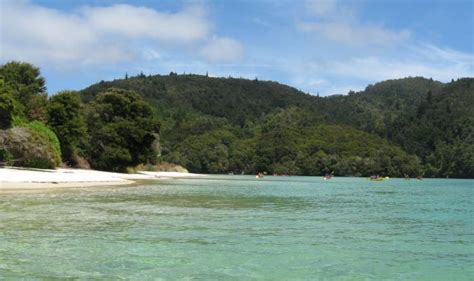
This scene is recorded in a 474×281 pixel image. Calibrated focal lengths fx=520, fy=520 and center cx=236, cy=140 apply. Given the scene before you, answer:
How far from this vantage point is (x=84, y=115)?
70.1 m

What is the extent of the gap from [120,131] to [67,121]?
363 inches

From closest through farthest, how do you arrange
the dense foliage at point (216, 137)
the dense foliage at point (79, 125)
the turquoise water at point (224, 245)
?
the turquoise water at point (224, 245) < the dense foliage at point (79, 125) < the dense foliage at point (216, 137)

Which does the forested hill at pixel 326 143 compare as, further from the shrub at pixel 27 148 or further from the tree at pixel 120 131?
the shrub at pixel 27 148

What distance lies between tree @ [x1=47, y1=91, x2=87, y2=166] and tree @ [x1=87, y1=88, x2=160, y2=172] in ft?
16.4

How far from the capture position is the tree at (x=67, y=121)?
196ft

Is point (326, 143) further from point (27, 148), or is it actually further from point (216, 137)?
point (27, 148)

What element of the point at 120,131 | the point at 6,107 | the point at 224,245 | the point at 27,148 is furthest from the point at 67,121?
the point at 224,245

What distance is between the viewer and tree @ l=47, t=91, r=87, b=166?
196ft

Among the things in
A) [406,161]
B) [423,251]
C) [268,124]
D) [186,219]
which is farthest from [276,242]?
[268,124]

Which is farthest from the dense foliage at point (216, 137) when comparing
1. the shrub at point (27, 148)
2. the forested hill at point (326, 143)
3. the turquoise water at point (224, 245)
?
the turquoise water at point (224, 245)

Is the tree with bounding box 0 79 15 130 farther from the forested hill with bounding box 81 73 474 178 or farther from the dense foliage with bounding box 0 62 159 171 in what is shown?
the forested hill with bounding box 81 73 474 178

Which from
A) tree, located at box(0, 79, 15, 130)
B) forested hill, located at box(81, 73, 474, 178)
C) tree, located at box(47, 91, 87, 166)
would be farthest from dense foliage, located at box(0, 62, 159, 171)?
forested hill, located at box(81, 73, 474, 178)

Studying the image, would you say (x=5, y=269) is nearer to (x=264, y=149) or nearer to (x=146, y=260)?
(x=146, y=260)

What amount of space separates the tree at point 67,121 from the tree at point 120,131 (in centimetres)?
501
